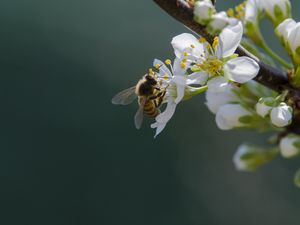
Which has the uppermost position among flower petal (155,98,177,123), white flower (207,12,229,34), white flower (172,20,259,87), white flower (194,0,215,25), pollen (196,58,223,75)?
white flower (194,0,215,25)

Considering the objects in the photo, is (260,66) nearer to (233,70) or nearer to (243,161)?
(233,70)

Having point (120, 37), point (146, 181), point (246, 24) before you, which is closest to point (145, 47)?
point (120, 37)

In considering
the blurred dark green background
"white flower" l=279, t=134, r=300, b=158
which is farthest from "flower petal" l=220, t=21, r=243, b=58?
the blurred dark green background

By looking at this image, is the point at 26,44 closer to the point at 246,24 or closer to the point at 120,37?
the point at 120,37

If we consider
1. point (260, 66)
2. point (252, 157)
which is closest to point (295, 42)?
point (260, 66)

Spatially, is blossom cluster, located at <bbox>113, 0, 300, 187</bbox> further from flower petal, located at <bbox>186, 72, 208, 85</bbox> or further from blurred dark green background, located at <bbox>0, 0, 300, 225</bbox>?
blurred dark green background, located at <bbox>0, 0, 300, 225</bbox>

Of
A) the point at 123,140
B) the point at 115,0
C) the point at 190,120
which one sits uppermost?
the point at 115,0

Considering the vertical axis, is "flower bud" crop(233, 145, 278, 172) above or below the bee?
below
